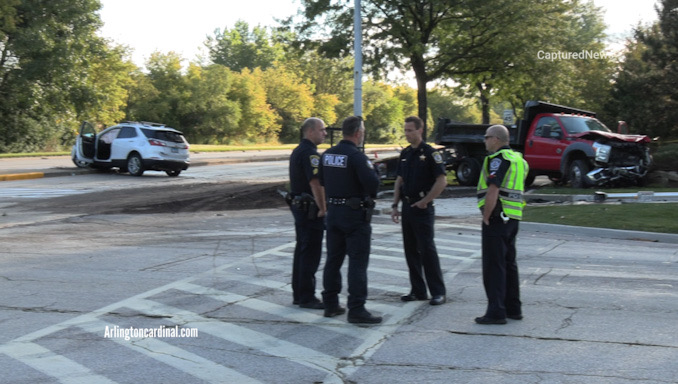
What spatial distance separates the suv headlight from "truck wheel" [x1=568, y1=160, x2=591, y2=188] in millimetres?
511

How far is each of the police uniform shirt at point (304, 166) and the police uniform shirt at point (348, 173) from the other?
0.85ft

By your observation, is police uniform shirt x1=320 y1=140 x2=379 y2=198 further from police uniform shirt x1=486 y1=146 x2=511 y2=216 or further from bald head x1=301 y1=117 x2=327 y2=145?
police uniform shirt x1=486 y1=146 x2=511 y2=216

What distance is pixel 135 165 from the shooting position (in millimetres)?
24719

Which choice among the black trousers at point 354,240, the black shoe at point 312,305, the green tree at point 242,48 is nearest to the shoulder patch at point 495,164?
the black trousers at point 354,240

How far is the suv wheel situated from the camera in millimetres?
24531

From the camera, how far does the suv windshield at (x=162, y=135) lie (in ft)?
80.5

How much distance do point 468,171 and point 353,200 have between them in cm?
1555

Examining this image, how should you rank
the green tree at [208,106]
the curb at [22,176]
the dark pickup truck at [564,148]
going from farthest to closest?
the green tree at [208,106] → the curb at [22,176] → the dark pickup truck at [564,148]

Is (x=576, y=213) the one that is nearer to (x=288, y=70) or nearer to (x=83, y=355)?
(x=83, y=355)

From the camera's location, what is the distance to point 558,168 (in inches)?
752

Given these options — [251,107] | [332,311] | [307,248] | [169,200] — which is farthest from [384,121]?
[332,311]

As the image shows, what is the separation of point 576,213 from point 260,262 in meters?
7.43

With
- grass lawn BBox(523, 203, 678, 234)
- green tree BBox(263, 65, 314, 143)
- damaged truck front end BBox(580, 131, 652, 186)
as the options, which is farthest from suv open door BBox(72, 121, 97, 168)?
green tree BBox(263, 65, 314, 143)

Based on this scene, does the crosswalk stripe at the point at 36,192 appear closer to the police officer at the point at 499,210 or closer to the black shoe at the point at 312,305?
the black shoe at the point at 312,305
